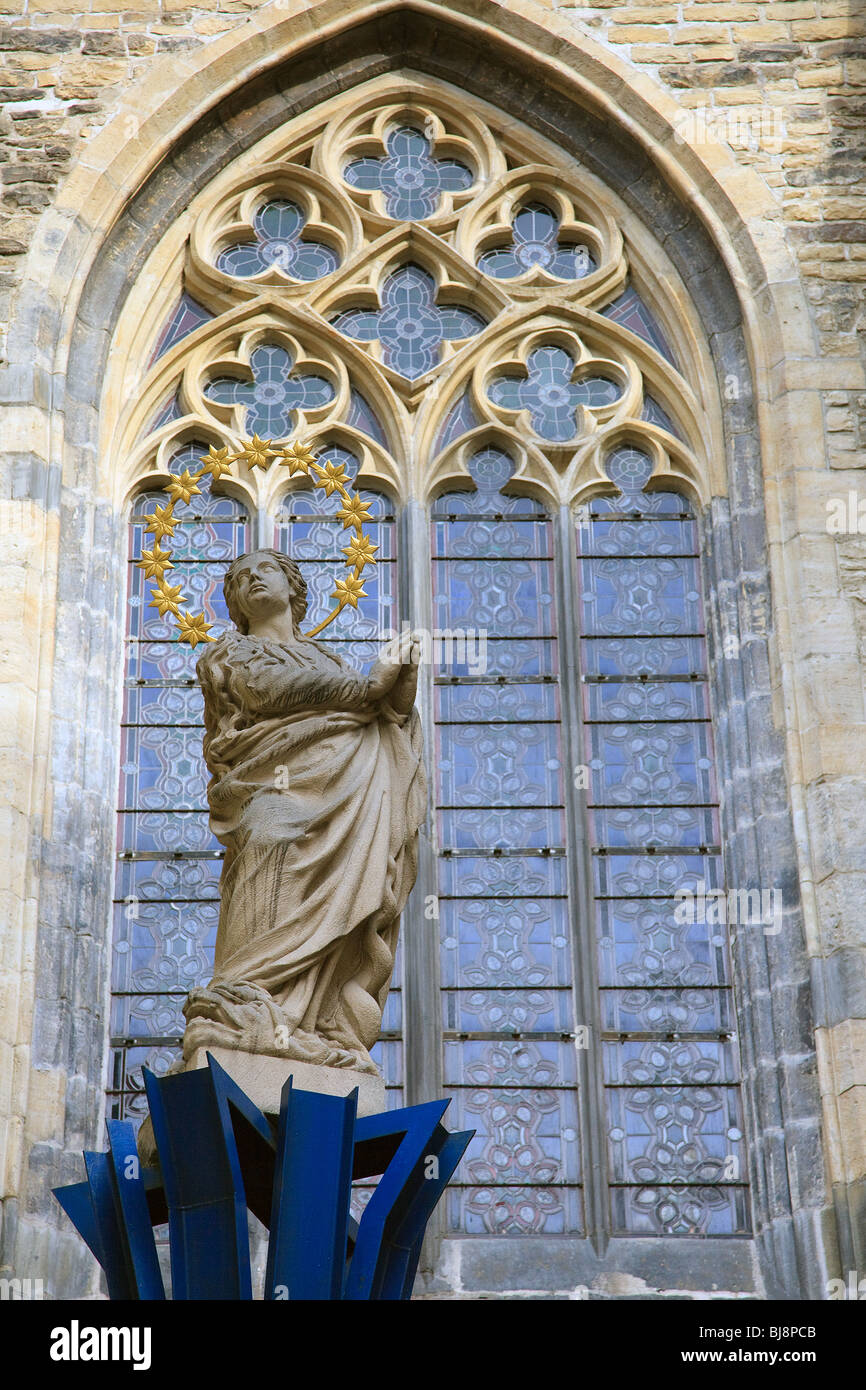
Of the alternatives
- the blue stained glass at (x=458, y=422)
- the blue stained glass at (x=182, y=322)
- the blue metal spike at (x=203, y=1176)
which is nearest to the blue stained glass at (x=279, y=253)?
the blue stained glass at (x=182, y=322)

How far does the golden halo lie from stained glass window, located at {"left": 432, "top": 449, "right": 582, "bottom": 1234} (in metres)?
0.51

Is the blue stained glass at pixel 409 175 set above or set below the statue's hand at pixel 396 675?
above

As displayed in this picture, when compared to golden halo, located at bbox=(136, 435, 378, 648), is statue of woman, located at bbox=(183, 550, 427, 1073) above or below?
below

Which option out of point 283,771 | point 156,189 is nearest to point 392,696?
point 283,771

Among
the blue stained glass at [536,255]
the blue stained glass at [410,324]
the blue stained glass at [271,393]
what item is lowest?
the blue stained glass at [271,393]

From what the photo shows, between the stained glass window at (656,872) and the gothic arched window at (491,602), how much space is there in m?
0.01

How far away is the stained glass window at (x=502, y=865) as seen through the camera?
8852 mm

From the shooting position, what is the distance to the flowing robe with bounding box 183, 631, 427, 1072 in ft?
22.2

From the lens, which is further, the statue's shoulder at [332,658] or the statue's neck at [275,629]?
the statue's neck at [275,629]

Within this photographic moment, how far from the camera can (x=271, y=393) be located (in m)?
10.6

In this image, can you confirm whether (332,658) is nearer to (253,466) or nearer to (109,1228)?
(109,1228)

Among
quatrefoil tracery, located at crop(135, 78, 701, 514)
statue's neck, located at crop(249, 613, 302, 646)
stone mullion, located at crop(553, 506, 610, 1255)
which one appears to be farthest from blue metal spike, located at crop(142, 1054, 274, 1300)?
quatrefoil tracery, located at crop(135, 78, 701, 514)

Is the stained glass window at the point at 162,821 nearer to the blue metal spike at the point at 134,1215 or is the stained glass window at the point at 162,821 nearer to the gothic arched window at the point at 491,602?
the gothic arched window at the point at 491,602

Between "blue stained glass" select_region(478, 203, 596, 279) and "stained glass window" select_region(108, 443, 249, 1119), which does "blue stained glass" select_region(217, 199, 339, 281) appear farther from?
"stained glass window" select_region(108, 443, 249, 1119)
